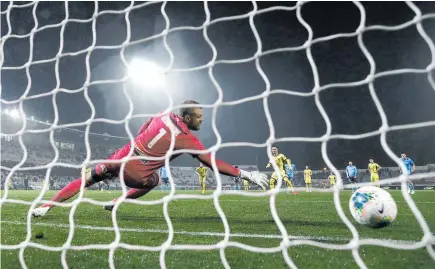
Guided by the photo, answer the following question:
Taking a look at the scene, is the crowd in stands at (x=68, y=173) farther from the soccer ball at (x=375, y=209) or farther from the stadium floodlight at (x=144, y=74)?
the soccer ball at (x=375, y=209)

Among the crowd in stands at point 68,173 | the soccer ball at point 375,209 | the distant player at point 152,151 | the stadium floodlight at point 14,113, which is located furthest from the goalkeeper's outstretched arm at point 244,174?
the stadium floodlight at point 14,113

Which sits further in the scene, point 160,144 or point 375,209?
point 160,144


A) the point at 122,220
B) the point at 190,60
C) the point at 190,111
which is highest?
the point at 190,60

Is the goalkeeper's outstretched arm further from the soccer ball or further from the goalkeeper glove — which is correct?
the soccer ball

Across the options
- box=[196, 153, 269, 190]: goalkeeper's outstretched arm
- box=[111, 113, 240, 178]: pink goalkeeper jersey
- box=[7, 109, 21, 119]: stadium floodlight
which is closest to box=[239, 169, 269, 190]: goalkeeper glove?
box=[196, 153, 269, 190]: goalkeeper's outstretched arm

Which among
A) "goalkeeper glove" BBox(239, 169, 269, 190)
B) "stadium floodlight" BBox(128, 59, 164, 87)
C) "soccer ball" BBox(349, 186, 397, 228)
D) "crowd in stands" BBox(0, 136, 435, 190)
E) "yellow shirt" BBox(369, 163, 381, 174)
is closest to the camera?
"stadium floodlight" BBox(128, 59, 164, 87)

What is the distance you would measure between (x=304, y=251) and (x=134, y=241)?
1.17m

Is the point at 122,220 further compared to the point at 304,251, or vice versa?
the point at 122,220

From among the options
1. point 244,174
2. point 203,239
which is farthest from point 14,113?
point 244,174

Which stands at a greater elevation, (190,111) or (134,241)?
(190,111)

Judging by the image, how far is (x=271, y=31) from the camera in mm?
29266

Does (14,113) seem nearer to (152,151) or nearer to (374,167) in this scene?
(374,167)

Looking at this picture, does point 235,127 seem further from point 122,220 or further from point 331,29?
point 122,220

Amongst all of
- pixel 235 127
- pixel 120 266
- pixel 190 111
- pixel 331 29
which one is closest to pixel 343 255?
pixel 120 266
